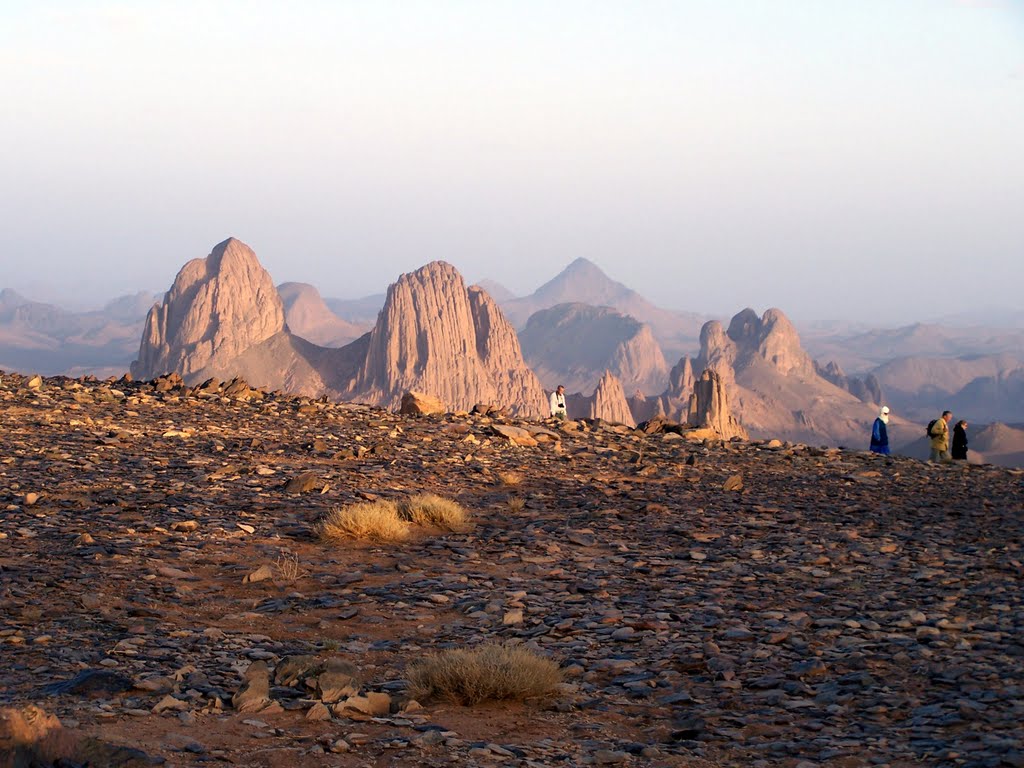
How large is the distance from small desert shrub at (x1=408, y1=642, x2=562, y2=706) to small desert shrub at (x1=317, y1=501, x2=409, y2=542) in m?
5.25

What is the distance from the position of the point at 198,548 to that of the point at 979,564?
9191 mm

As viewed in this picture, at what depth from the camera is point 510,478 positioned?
1761 centimetres

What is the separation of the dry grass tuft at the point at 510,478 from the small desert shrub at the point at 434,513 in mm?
3249

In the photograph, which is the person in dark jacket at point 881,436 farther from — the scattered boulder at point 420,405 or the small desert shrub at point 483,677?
the small desert shrub at point 483,677

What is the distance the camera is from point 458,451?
20.2 m

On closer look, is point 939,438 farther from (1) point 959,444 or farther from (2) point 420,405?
(2) point 420,405

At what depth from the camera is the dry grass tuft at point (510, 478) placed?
A: 17.5 m

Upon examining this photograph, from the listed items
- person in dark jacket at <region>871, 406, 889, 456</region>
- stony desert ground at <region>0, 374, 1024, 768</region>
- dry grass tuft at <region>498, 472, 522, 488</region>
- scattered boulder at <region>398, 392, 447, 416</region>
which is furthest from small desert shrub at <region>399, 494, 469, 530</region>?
person in dark jacket at <region>871, 406, 889, 456</region>

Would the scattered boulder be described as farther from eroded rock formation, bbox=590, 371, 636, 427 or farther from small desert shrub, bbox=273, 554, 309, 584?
eroded rock formation, bbox=590, 371, 636, 427

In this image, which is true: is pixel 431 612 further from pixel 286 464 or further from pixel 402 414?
pixel 402 414

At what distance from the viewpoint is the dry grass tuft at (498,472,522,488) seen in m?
17.5

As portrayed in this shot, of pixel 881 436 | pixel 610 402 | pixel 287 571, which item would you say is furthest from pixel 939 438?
pixel 610 402

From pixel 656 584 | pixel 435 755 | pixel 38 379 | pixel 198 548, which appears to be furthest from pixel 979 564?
pixel 38 379

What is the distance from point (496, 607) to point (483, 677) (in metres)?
2.69
